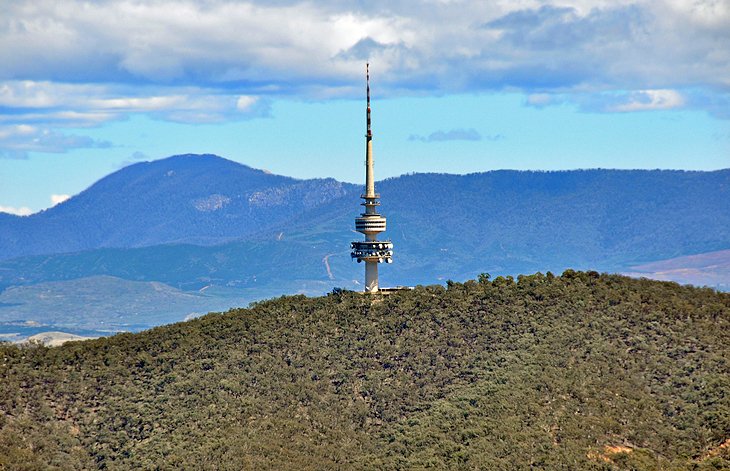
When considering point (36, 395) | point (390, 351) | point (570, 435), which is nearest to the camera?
point (570, 435)

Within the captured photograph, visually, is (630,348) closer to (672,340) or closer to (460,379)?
(672,340)

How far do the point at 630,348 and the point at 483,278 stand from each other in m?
27.7

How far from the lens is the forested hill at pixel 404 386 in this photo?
121 m

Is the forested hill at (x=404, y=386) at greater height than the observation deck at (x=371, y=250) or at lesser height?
lesser

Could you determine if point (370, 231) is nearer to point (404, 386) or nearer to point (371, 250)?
point (371, 250)

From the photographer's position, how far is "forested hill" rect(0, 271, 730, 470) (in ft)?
397

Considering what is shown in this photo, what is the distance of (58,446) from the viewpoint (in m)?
125

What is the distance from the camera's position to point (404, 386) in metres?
135

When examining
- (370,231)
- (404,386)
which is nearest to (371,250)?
(370,231)

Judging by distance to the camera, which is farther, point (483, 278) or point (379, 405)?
point (483, 278)

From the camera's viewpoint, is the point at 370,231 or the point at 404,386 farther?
the point at 370,231

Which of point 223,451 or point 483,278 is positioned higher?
point 483,278

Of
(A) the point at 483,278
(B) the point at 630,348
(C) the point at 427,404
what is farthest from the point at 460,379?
(A) the point at 483,278

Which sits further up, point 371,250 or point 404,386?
point 371,250
